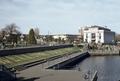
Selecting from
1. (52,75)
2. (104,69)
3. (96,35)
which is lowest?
(104,69)

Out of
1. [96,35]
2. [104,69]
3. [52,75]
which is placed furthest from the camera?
[96,35]

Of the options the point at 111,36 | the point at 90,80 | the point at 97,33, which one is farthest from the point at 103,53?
the point at 90,80

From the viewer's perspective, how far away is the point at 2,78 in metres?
25.7

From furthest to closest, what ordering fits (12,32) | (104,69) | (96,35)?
1. (96,35)
2. (12,32)
3. (104,69)

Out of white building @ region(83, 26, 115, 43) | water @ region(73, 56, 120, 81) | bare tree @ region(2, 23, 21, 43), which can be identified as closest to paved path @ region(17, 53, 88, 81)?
water @ region(73, 56, 120, 81)

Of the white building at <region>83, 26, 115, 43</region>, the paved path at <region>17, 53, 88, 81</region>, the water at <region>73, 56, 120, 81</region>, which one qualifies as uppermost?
the white building at <region>83, 26, 115, 43</region>

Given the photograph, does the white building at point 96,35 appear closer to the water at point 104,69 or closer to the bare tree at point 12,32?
the bare tree at point 12,32

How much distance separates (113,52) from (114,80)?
8805 cm

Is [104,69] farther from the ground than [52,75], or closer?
closer

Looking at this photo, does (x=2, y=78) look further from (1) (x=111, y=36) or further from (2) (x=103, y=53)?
(1) (x=111, y=36)

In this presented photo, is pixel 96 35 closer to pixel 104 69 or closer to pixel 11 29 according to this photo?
pixel 11 29

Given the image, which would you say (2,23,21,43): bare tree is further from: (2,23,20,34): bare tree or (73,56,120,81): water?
(73,56,120,81): water

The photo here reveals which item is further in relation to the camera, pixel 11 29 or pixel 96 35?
pixel 96 35

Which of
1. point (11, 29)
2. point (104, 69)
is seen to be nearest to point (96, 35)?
point (11, 29)
